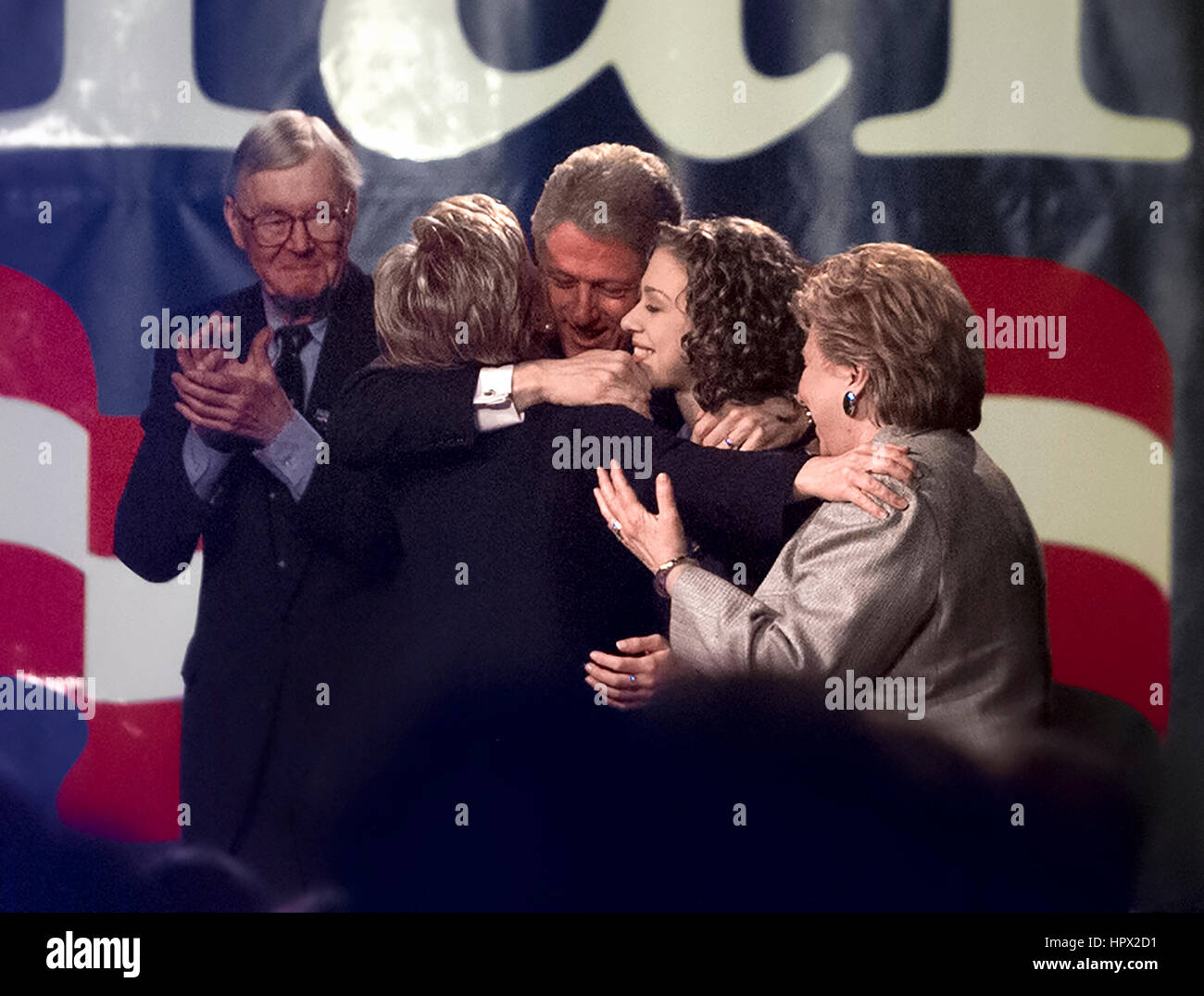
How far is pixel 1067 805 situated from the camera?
7.64 ft

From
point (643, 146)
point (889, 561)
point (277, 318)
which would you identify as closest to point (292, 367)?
point (277, 318)

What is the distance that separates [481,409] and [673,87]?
78 cm

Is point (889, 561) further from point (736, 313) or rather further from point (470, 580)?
point (470, 580)

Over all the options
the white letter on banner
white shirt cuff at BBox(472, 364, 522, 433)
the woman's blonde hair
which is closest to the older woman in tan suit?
white shirt cuff at BBox(472, 364, 522, 433)

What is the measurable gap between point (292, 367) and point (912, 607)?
1348 millimetres

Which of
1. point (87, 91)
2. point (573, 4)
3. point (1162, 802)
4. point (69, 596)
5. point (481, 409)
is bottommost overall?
point (1162, 802)

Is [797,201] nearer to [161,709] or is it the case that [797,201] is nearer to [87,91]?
[87,91]

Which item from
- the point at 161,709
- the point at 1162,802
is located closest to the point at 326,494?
the point at 161,709

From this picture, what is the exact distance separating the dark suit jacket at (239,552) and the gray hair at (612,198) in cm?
42

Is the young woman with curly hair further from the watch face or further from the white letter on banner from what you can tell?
the white letter on banner

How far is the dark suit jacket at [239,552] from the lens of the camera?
7.55 feet

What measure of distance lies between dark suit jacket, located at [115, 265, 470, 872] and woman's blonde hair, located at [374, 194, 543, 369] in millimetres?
62

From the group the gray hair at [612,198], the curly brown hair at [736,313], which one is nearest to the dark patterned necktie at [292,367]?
the gray hair at [612,198]

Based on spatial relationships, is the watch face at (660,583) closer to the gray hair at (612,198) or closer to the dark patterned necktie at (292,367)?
the gray hair at (612,198)
